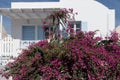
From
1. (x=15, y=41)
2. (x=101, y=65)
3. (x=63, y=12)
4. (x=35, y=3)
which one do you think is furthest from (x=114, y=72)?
(x=35, y=3)

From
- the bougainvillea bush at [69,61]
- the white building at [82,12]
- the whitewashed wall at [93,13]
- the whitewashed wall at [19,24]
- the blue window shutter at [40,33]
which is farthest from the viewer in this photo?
the blue window shutter at [40,33]

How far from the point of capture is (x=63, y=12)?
35.1ft

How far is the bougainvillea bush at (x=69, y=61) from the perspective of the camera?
8664 millimetres

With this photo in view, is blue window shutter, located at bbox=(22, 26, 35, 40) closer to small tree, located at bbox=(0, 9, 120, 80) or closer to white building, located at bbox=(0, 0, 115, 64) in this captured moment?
white building, located at bbox=(0, 0, 115, 64)

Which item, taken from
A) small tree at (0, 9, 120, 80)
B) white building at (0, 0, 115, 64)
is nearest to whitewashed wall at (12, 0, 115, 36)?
white building at (0, 0, 115, 64)

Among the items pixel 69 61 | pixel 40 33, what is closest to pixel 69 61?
pixel 69 61

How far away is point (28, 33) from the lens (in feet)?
81.4

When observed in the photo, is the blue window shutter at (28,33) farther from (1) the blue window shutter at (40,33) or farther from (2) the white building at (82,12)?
(2) the white building at (82,12)

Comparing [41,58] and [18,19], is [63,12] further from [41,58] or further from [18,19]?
[18,19]

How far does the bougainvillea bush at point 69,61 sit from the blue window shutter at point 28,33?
1501 centimetres

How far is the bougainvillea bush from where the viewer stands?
8.66 metres

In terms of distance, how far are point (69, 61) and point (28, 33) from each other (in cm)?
1615

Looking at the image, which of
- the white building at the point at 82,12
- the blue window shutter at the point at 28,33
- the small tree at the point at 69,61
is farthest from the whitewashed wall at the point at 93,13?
the small tree at the point at 69,61

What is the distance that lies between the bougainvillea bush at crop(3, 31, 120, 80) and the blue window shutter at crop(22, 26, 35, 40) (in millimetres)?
15005
